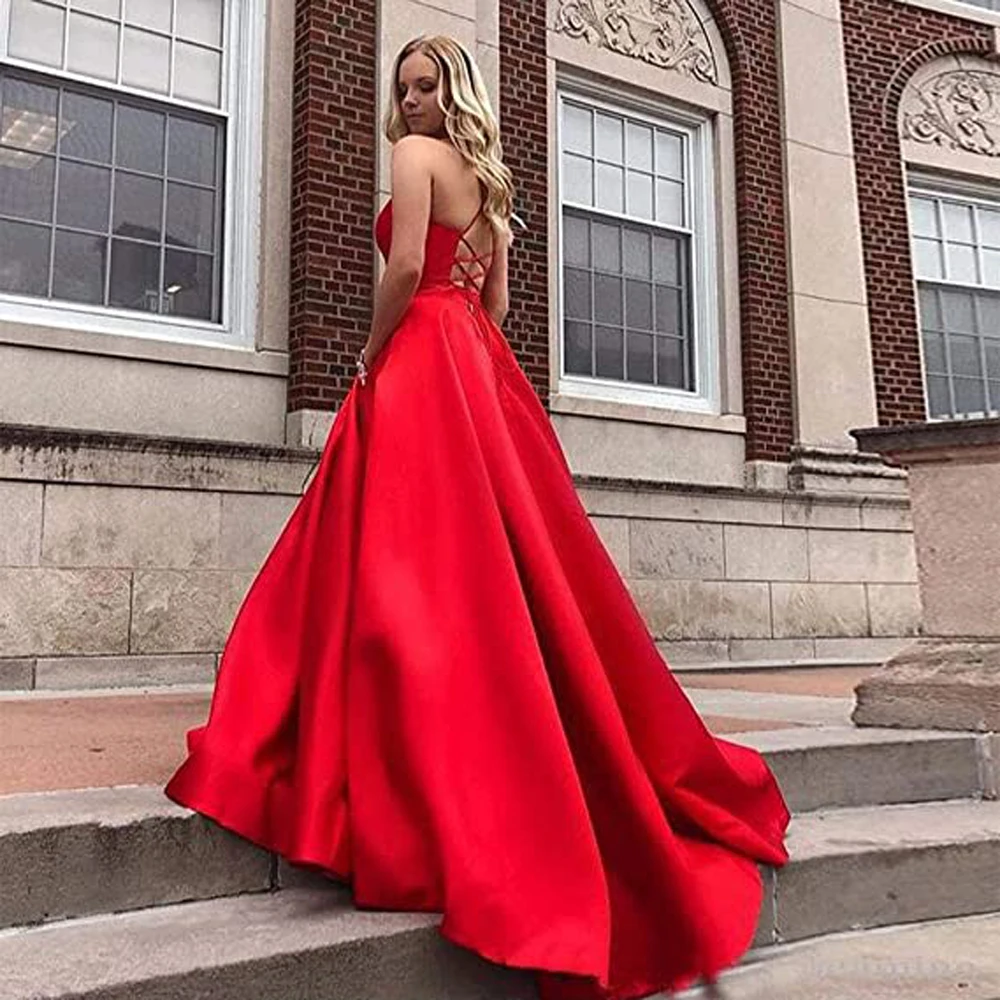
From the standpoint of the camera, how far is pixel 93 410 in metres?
5.94

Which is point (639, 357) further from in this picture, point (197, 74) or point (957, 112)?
point (957, 112)

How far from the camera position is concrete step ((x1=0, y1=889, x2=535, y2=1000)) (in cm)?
Result: 179

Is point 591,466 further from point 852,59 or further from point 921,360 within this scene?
point 852,59

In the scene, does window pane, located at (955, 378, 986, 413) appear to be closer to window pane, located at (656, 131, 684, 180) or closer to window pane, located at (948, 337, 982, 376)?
window pane, located at (948, 337, 982, 376)

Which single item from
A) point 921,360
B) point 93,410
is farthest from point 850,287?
point 93,410

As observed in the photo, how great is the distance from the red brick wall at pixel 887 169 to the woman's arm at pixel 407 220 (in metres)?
7.07

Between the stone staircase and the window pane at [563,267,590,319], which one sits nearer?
the stone staircase

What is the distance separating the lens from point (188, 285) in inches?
256

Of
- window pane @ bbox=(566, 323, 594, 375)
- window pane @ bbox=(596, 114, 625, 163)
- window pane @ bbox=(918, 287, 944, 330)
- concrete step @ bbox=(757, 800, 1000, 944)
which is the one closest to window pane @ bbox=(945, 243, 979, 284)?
window pane @ bbox=(918, 287, 944, 330)

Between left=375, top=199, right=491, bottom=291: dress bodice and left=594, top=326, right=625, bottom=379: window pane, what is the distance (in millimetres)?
5162

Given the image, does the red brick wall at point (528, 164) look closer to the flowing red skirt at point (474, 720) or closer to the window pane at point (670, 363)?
the window pane at point (670, 363)

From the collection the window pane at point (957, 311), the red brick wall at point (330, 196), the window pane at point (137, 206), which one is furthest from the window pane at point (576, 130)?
the window pane at point (957, 311)

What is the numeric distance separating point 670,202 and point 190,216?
12.5 feet

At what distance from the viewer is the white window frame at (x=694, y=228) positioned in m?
8.04
